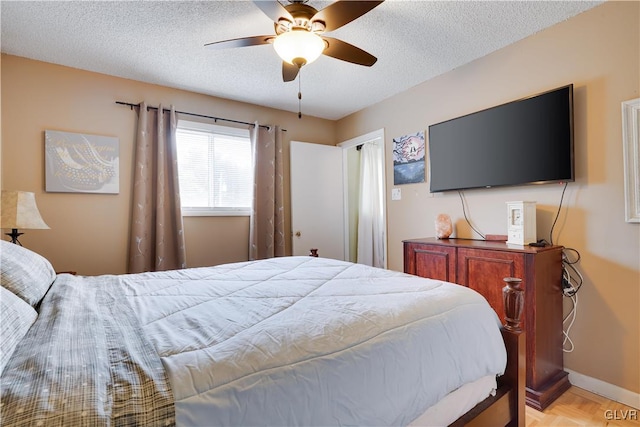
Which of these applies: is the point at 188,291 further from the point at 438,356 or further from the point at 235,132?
the point at 235,132

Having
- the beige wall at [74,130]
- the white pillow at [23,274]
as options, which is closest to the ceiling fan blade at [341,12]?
the white pillow at [23,274]

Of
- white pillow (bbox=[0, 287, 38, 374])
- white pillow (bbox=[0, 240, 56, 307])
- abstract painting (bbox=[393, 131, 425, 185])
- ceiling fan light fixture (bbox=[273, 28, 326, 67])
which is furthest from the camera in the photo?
abstract painting (bbox=[393, 131, 425, 185])

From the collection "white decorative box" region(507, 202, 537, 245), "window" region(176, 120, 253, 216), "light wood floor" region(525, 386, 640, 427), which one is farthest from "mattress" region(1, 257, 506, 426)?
"window" region(176, 120, 253, 216)

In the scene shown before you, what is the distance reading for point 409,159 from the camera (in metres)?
3.29

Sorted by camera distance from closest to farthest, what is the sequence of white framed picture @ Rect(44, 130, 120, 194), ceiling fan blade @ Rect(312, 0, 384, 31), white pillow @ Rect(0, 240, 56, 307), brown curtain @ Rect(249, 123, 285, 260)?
white pillow @ Rect(0, 240, 56, 307) < ceiling fan blade @ Rect(312, 0, 384, 31) < white framed picture @ Rect(44, 130, 120, 194) < brown curtain @ Rect(249, 123, 285, 260)

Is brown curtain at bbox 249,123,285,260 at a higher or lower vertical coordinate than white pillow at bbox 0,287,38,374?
higher

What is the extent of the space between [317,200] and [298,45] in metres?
2.54

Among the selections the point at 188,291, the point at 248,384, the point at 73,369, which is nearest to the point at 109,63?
the point at 188,291

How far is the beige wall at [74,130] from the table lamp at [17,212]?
0.57m

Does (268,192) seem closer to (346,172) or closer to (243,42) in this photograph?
(346,172)

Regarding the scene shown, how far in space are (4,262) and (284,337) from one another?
4.04ft

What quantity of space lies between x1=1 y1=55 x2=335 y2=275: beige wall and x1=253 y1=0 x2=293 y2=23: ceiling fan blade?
199 cm

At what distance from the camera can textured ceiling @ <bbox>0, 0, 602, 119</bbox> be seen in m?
1.96

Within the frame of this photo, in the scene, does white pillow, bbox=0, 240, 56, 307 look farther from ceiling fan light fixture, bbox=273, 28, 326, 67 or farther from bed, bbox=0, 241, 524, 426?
ceiling fan light fixture, bbox=273, 28, 326, 67
